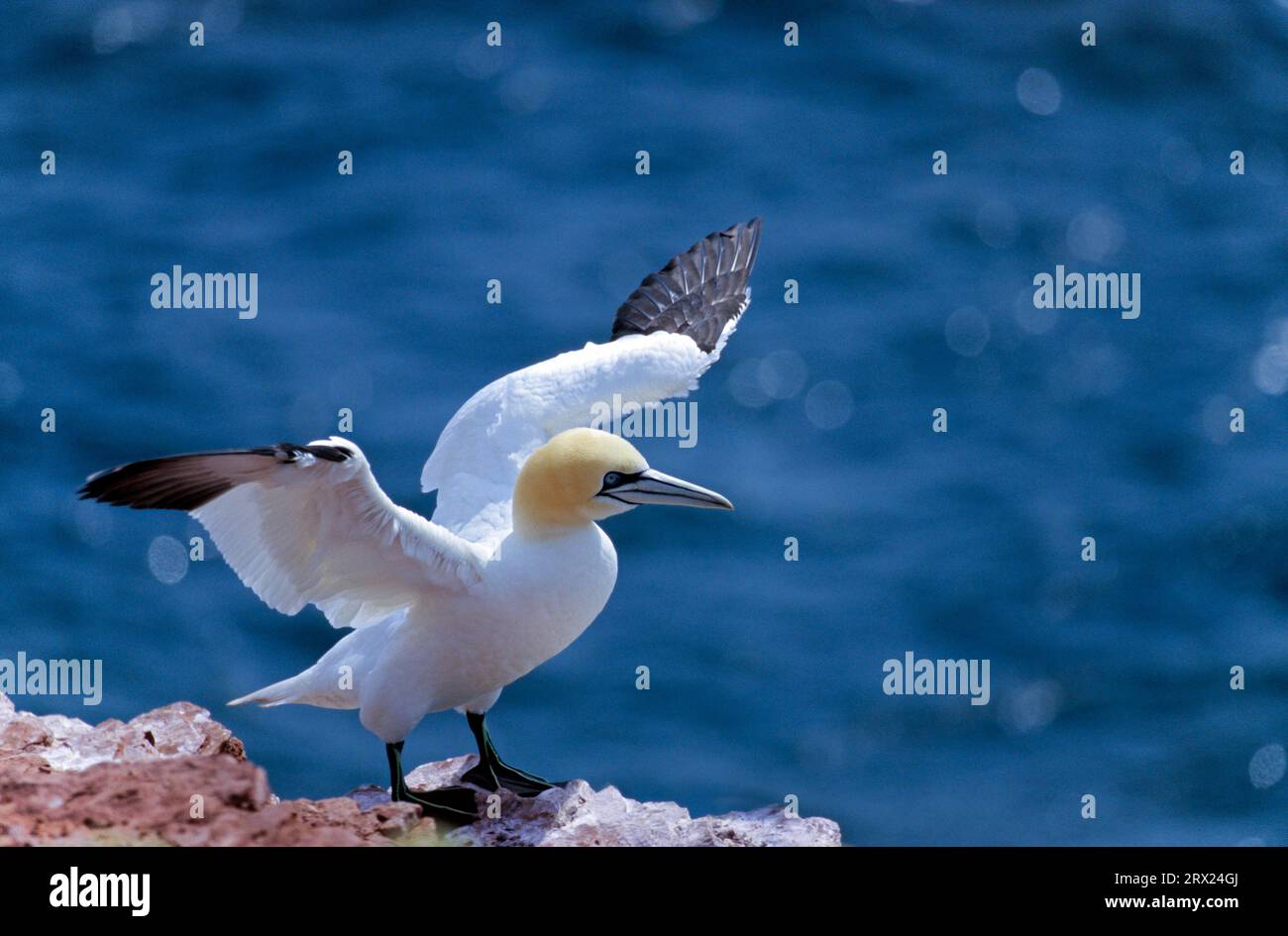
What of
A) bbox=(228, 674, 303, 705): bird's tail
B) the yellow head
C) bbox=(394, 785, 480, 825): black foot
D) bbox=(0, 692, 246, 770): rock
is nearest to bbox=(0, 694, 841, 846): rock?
bbox=(0, 692, 246, 770): rock

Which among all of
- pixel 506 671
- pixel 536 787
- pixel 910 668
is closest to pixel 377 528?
pixel 506 671

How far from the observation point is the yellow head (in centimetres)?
1005

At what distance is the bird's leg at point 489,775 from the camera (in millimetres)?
10906

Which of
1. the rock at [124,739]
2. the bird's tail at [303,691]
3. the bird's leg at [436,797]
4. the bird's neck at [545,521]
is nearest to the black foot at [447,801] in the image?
the bird's leg at [436,797]

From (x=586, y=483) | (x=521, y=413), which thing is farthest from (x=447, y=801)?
(x=521, y=413)

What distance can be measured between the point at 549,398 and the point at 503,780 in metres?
2.47

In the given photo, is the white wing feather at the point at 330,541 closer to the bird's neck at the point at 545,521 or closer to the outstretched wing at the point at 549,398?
the bird's neck at the point at 545,521

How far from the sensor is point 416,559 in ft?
32.7

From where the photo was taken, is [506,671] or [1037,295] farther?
[1037,295]

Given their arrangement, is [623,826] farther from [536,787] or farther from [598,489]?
[598,489]

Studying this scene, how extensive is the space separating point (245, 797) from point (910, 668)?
1459cm

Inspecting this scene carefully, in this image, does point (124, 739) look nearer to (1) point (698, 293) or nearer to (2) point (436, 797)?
(2) point (436, 797)

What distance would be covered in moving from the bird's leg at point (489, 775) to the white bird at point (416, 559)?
0.04ft

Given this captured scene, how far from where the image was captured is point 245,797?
7.68 metres
